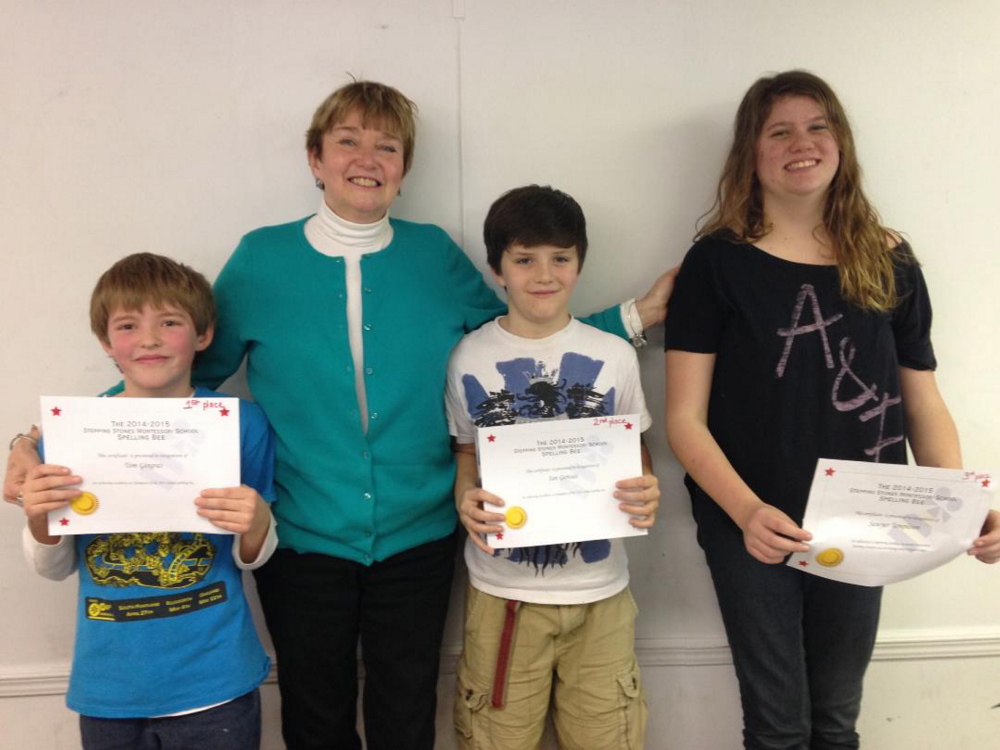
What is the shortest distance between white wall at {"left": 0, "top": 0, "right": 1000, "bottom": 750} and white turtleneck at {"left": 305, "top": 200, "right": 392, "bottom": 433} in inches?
8.8

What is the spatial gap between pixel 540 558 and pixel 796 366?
2.23 feet

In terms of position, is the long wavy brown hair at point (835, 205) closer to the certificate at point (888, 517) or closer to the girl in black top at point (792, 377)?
the girl in black top at point (792, 377)

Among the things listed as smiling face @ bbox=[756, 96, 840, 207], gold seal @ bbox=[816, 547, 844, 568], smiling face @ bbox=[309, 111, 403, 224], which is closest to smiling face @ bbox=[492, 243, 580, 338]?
smiling face @ bbox=[309, 111, 403, 224]

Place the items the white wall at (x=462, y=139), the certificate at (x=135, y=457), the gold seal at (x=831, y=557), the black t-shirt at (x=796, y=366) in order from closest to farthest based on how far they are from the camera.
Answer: the certificate at (x=135, y=457), the gold seal at (x=831, y=557), the black t-shirt at (x=796, y=366), the white wall at (x=462, y=139)

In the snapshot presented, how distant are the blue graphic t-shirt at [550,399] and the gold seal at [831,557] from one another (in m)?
0.42

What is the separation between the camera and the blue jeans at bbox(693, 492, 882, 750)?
1.54 meters

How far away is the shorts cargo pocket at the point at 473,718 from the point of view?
1.57 m

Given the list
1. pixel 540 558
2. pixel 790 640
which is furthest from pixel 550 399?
pixel 790 640

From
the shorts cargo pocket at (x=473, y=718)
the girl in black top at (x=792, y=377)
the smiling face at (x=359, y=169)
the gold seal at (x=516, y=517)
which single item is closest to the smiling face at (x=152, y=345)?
the smiling face at (x=359, y=169)

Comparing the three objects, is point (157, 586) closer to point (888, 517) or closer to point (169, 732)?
point (169, 732)

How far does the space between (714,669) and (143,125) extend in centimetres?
204

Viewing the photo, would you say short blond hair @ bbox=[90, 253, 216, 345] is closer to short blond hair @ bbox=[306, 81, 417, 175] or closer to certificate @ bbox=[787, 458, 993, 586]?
short blond hair @ bbox=[306, 81, 417, 175]

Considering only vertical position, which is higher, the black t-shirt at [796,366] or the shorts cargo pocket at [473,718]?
the black t-shirt at [796,366]

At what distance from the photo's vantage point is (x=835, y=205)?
157 centimetres
